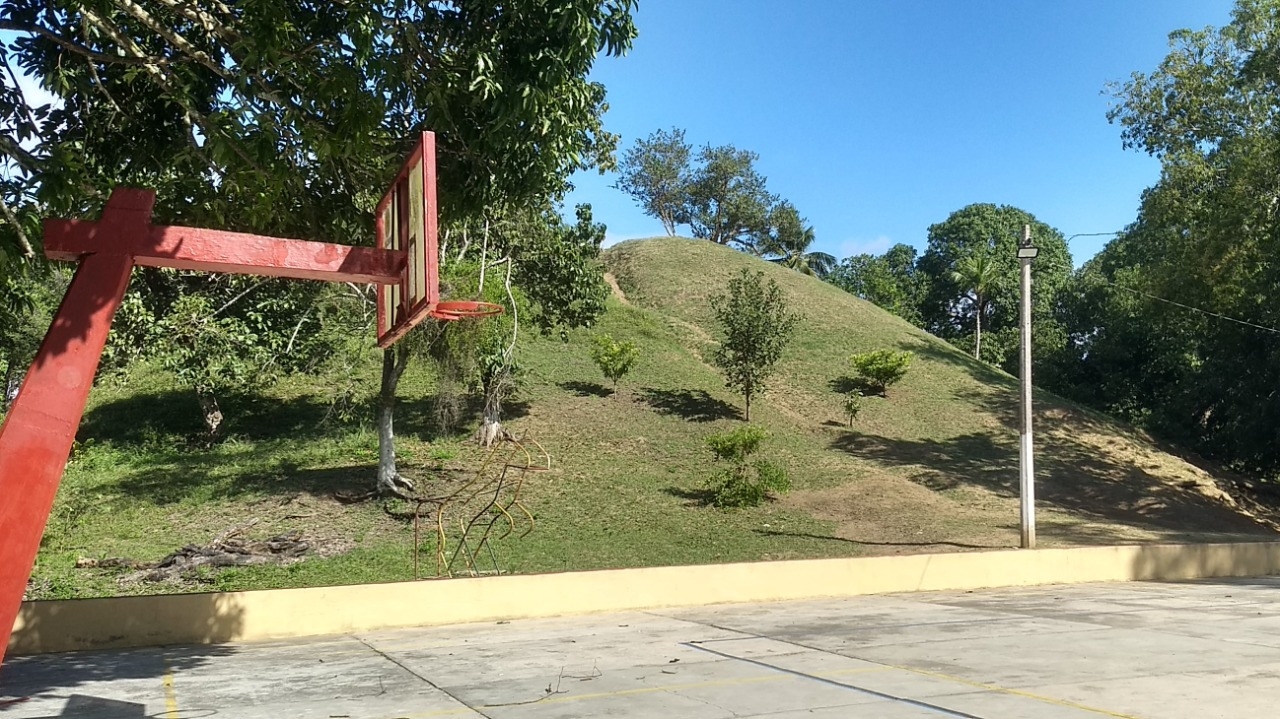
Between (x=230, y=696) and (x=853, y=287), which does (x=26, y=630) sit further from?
(x=853, y=287)

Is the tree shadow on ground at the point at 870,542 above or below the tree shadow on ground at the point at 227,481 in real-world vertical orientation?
below

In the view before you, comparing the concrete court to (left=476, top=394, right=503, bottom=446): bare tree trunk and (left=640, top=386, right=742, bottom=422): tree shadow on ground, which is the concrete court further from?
(left=640, top=386, right=742, bottom=422): tree shadow on ground

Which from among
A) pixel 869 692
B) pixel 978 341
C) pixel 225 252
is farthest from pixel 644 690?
pixel 978 341

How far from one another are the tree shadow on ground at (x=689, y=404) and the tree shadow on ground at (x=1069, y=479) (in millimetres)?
3750

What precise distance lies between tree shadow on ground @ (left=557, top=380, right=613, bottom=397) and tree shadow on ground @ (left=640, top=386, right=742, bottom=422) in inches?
50.5

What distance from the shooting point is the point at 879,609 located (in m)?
12.6

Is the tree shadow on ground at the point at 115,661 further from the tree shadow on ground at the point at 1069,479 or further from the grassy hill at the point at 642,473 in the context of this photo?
the tree shadow on ground at the point at 1069,479

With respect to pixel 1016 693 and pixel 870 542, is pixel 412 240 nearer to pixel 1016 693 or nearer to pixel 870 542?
pixel 1016 693

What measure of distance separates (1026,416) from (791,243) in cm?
5091

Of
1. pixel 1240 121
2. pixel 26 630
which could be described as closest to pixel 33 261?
pixel 26 630

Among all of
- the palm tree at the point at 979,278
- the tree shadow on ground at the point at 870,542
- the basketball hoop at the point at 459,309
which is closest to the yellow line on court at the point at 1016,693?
the basketball hoop at the point at 459,309

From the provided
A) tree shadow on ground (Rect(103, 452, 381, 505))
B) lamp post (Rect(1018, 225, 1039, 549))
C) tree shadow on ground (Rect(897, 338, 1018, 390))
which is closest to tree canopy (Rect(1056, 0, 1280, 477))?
tree shadow on ground (Rect(897, 338, 1018, 390))

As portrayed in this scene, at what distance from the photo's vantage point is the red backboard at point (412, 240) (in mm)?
5527

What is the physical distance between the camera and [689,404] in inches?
1190
